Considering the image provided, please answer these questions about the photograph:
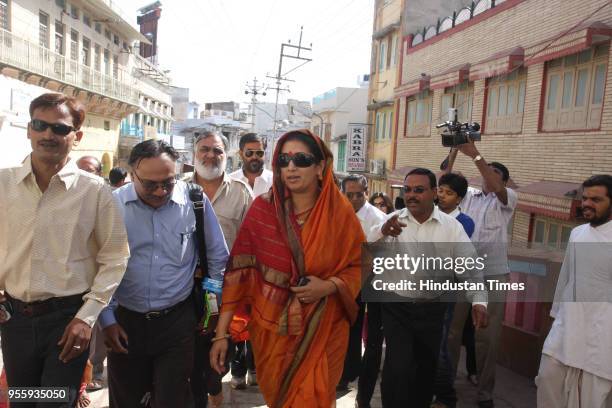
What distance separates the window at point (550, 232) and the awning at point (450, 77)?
450cm

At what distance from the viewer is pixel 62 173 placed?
2463 millimetres

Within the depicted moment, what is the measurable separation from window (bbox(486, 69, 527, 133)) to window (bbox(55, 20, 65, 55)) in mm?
17620

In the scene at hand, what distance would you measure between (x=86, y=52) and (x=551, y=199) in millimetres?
22356

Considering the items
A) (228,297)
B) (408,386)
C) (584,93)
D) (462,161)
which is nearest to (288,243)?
(228,297)

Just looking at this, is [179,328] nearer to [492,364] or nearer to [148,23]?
[492,364]

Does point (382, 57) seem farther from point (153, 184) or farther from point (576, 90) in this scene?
point (153, 184)

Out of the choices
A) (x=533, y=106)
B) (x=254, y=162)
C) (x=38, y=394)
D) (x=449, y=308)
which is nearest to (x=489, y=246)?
(x=449, y=308)

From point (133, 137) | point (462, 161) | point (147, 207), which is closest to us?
point (147, 207)

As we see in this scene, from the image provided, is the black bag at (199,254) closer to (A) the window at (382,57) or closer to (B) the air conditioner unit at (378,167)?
(B) the air conditioner unit at (378,167)

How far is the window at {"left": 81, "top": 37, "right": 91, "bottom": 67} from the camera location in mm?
23562

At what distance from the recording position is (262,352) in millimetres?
2805

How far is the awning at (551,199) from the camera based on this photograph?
7809mm

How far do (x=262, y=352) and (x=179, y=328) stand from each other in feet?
1.70

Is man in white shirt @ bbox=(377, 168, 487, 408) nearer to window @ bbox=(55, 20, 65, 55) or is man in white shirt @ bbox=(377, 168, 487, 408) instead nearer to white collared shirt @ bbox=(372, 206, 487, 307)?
white collared shirt @ bbox=(372, 206, 487, 307)
